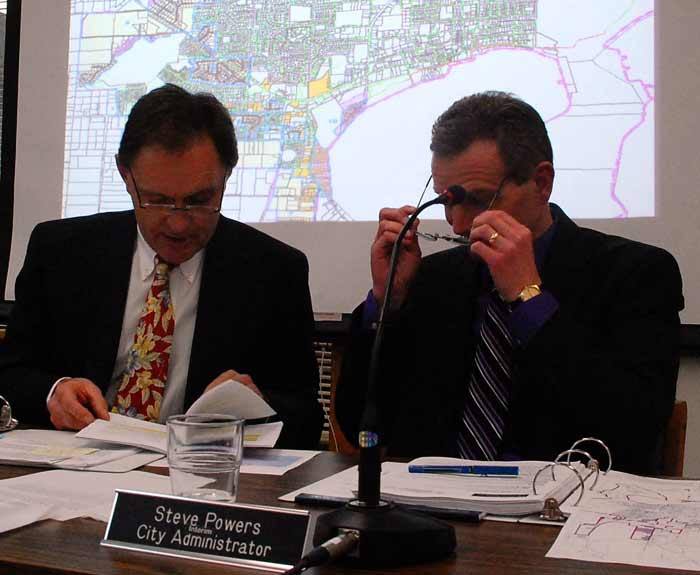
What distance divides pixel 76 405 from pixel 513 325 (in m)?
0.78

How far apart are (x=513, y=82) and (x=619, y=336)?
1002 mm

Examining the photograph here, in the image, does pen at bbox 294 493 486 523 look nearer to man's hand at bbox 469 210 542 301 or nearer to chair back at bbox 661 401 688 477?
man's hand at bbox 469 210 542 301

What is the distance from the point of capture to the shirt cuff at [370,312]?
5.86 feet

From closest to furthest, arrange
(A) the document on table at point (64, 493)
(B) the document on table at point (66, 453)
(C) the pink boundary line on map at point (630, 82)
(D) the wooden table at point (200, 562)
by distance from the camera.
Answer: (D) the wooden table at point (200, 562)
(A) the document on table at point (64, 493)
(B) the document on table at point (66, 453)
(C) the pink boundary line on map at point (630, 82)

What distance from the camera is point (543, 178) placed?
179 centimetres

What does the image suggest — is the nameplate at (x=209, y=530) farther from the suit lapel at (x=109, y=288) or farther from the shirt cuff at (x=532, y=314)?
the suit lapel at (x=109, y=288)

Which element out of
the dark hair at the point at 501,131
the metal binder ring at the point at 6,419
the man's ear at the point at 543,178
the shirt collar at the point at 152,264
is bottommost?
the metal binder ring at the point at 6,419

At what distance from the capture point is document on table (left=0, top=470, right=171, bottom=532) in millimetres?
965

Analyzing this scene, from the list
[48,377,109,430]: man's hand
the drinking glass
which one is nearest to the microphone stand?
the drinking glass

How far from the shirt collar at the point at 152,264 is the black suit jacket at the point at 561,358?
0.40 metres

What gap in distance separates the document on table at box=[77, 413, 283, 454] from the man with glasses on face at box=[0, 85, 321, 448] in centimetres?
21

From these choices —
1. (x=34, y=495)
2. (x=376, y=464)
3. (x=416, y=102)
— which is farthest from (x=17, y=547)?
(x=416, y=102)

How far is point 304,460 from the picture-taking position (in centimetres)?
135

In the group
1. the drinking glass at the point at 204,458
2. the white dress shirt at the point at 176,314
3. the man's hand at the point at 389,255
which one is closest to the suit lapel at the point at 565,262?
the man's hand at the point at 389,255
